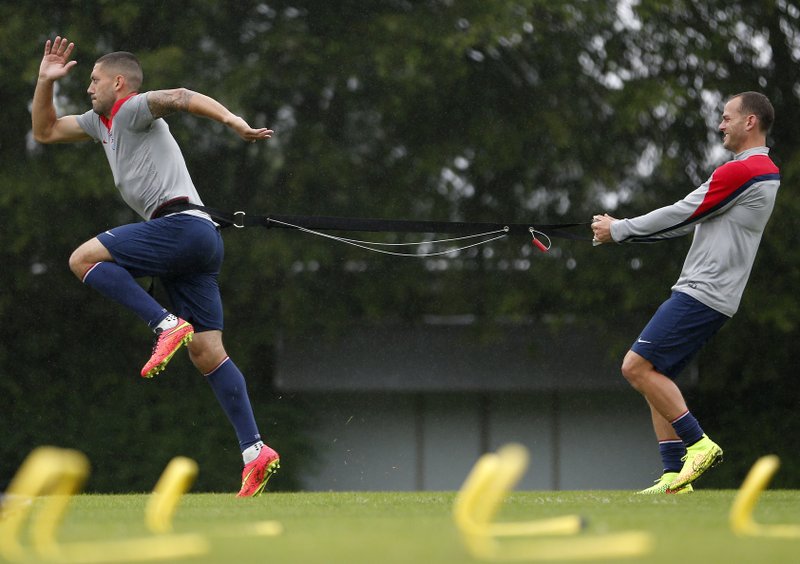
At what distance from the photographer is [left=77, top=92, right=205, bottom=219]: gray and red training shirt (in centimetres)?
594

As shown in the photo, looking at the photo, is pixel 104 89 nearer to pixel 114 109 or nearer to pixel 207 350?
pixel 114 109

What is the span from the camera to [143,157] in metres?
5.96

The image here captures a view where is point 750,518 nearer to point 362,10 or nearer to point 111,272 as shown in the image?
point 111,272

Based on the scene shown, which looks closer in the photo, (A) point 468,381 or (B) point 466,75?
(B) point 466,75

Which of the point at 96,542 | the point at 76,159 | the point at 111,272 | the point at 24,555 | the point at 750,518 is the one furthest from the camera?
the point at 76,159

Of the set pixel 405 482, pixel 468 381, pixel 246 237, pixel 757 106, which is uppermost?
pixel 757 106

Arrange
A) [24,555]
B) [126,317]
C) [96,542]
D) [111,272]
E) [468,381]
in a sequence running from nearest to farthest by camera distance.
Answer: [24,555] < [96,542] < [111,272] < [126,317] < [468,381]

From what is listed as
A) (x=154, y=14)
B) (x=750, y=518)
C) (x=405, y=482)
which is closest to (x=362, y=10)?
(x=154, y=14)

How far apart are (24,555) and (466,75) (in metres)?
10.1

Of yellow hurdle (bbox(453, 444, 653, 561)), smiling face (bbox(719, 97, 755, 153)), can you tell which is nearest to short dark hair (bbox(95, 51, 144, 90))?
smiling face (bbox(719, 97, 755, 153))

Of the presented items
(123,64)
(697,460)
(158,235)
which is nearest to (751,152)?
(697,460)

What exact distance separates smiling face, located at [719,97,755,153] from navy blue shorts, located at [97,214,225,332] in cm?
235

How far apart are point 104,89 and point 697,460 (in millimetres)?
3088

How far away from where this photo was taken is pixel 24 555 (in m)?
3.22
